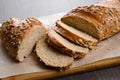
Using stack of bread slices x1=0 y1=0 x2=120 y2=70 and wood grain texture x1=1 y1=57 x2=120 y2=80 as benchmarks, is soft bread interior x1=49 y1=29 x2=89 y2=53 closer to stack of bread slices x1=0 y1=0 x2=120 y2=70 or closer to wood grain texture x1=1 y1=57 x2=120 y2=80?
stack of bread slices x1=0 y1=0 x2=120 y2=70

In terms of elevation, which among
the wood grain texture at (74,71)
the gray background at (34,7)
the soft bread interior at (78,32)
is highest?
the soft bread interior at (78,32)

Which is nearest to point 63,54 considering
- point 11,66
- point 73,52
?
point 73,52

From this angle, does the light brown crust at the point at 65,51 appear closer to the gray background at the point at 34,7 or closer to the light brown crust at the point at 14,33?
the light brown crust at the point at 14,33

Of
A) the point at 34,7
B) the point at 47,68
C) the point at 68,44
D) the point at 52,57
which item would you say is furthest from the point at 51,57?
the point at 34,7

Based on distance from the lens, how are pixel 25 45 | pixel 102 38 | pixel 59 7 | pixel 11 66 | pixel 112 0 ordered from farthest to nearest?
pixel 59 7 < pixel 112 0 < pixel 102 38 < pixel 25 45 < pixel 11 66

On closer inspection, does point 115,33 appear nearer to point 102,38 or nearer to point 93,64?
point 102,38

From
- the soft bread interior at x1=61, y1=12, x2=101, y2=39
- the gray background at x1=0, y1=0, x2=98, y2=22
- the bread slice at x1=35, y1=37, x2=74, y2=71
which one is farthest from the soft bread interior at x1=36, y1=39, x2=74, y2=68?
the gray background at x1=0, y1=0, x2=98, y2=22

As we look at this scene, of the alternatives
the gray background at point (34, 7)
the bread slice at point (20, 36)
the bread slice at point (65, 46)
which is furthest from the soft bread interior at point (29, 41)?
the gray background at point (34, 7)
